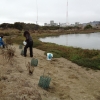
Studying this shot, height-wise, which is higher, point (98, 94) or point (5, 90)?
point (5, 90)

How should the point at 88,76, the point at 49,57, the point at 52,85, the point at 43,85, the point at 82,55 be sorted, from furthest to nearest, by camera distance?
1. the point at 82,55
2. the point at 49,57
3. the point at 88,76
4. the point at 52,85
5. the point at 43,85

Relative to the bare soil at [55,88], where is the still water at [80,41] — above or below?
below

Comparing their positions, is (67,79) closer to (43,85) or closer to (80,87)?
(80,87)

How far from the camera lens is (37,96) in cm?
505

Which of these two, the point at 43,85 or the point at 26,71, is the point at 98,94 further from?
the point at 26,71

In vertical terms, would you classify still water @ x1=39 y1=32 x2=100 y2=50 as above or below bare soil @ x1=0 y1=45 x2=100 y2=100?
below

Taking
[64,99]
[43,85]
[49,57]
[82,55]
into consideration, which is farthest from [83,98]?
[82,55]

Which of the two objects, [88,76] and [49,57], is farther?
[49,57]

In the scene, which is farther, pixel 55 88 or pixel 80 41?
pixel 80 41

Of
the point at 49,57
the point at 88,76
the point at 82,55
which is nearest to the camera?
the point at 88,76

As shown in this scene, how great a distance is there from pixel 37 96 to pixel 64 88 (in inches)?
66.1

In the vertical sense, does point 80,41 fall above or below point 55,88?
below

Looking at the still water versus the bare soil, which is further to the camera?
the still water

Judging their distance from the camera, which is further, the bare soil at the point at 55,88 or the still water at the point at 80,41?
the still water at the point at 80,41
